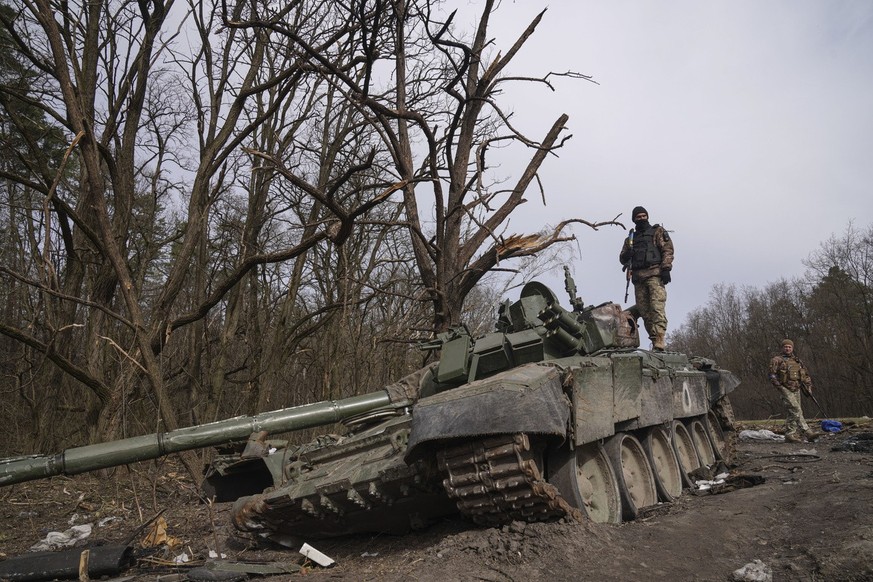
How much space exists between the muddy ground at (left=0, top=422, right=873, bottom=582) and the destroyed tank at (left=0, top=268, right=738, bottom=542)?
241 mm

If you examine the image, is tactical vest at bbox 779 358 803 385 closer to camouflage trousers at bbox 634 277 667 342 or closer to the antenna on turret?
camouflage trousers at bbox 634 277 667 342

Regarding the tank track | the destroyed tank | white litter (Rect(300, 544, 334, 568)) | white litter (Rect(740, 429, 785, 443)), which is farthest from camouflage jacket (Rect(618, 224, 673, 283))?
white litter (Rect(300, 544, 334, 568))

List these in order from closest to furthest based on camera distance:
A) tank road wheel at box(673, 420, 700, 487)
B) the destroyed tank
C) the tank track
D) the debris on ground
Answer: the tank track < the destroyed tank < tank road wheel at box(673, 420, 700, 487) < the debris on ground

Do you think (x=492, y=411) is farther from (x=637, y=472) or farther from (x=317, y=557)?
(x=637, y=472)

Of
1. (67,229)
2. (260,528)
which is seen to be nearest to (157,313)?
(67,229)

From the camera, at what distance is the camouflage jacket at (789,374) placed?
13.6 m

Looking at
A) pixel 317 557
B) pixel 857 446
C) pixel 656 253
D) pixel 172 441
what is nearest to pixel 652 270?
pixel 656 253

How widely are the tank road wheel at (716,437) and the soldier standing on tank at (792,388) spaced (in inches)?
95.0

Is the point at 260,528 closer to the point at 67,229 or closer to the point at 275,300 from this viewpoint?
the point at 67,229

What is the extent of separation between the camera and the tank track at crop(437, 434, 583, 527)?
4715mm

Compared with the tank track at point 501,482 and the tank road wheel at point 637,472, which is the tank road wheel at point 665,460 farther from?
the tank track at point 501,482

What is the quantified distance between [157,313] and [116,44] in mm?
4503

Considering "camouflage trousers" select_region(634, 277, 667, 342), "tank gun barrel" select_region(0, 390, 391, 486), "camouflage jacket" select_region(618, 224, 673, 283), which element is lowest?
"tank gun barrel" select_region(0, 390, 391, 486)

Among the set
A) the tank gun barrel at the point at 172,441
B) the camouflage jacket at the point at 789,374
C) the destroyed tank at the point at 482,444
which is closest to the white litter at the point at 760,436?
the camouflage jacket at the point at 789,374
